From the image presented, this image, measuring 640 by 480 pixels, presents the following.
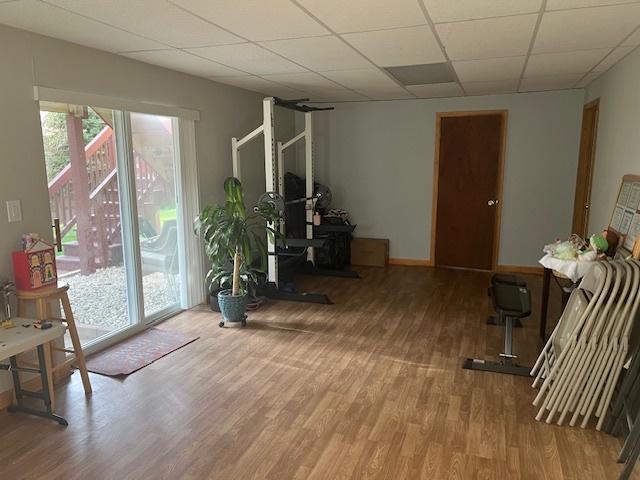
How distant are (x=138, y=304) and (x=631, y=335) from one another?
3531 millimetres

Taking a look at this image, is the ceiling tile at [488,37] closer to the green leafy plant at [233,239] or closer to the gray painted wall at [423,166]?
the green leafy plant at [233,239]

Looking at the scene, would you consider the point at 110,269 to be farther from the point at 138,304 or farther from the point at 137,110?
the point at 137,110

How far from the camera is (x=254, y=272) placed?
4.69m

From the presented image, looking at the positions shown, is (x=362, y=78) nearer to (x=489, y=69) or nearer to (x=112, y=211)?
(x=489, y=69)

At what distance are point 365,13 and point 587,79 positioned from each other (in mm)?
3377

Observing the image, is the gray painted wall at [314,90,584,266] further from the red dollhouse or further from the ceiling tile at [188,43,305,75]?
the red dollhouse

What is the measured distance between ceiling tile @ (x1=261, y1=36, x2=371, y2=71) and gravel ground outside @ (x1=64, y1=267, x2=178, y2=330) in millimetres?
2176

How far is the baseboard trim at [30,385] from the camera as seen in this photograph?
113 inches

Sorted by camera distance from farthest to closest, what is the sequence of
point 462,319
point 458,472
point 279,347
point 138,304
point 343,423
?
1. point 462,319
2. point 138,304
3. point 279,347
4. point 343,423
5. point 458,472

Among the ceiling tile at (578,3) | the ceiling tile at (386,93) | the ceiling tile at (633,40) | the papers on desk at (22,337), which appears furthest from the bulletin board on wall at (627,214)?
the papers on desk at (22,337)

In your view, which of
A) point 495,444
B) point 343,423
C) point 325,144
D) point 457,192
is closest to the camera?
point 495,444

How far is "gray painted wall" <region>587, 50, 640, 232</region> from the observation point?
339 centimetres

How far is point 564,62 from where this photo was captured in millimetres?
3861

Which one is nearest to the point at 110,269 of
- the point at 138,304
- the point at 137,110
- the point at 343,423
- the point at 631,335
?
the point at 138,304
